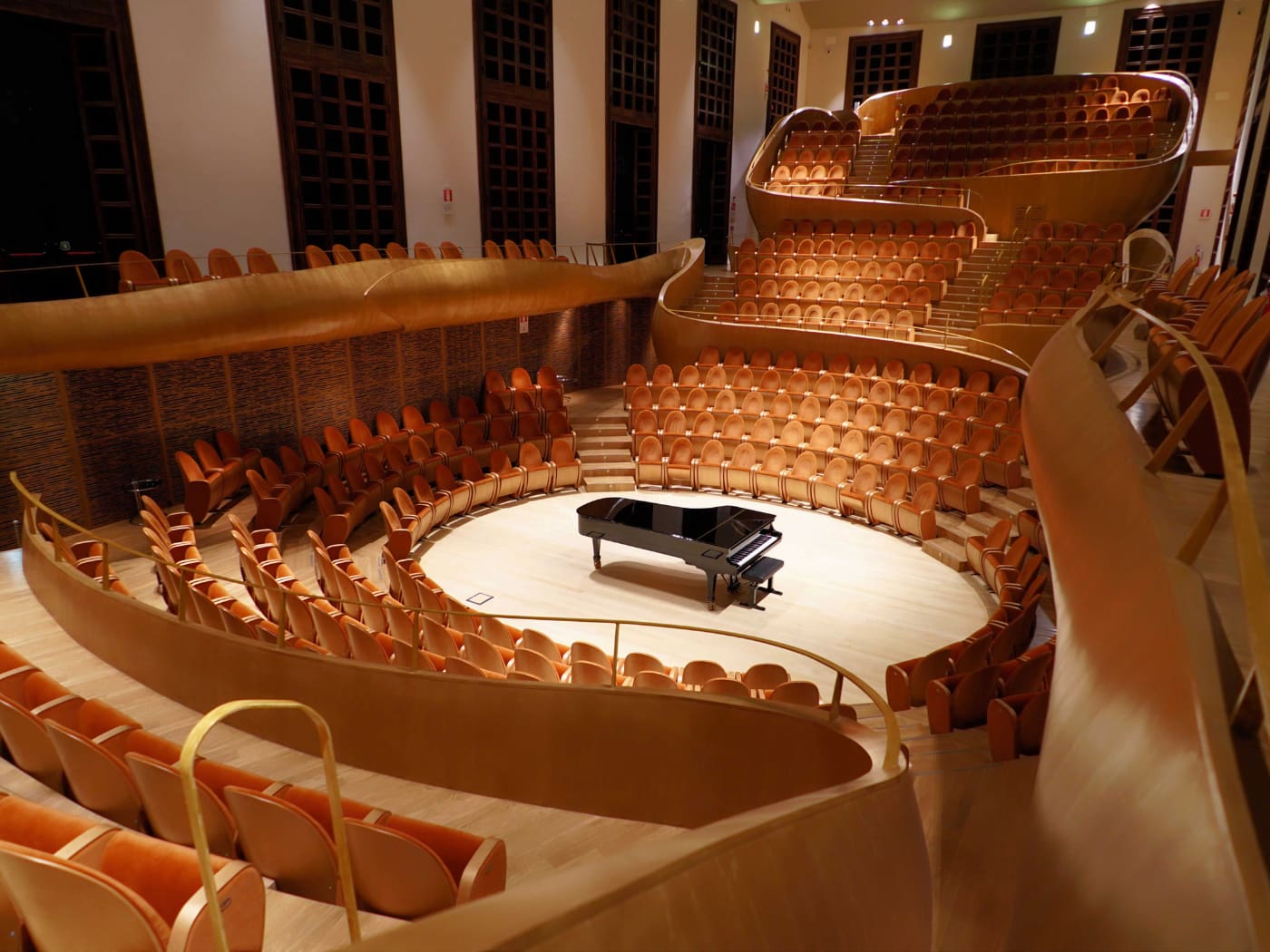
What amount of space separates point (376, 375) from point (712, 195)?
7375 mm

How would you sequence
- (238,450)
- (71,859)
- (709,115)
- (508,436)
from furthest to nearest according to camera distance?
(709,115), (508,436), (238,450), (71,859)

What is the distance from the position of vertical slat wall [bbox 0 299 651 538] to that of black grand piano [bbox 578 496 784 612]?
264cm

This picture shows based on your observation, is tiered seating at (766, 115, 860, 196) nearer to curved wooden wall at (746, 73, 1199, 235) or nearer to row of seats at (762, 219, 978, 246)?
curved wooden wall at (746, 73, 1199, 235)

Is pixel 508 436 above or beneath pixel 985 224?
beneath

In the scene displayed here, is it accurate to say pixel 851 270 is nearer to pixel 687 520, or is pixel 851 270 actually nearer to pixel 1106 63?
pixel 687 520

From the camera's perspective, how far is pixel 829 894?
149cm

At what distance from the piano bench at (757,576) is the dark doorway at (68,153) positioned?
16.3ft

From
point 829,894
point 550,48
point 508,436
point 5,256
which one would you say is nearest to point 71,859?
point 829,894

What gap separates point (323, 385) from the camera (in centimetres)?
706

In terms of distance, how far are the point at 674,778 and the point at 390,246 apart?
18.7 ft

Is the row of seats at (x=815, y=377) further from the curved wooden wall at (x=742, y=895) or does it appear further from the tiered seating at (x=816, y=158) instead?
the curved wooden wall at (x=742, y=895)

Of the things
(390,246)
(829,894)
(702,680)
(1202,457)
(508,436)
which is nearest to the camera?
(829,894)

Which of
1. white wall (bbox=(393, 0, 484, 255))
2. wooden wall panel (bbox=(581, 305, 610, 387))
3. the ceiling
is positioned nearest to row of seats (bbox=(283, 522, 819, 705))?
white wall (bbox=(393, 0, 484, 255))

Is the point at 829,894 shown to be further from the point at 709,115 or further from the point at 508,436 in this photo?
the point at 709,115
